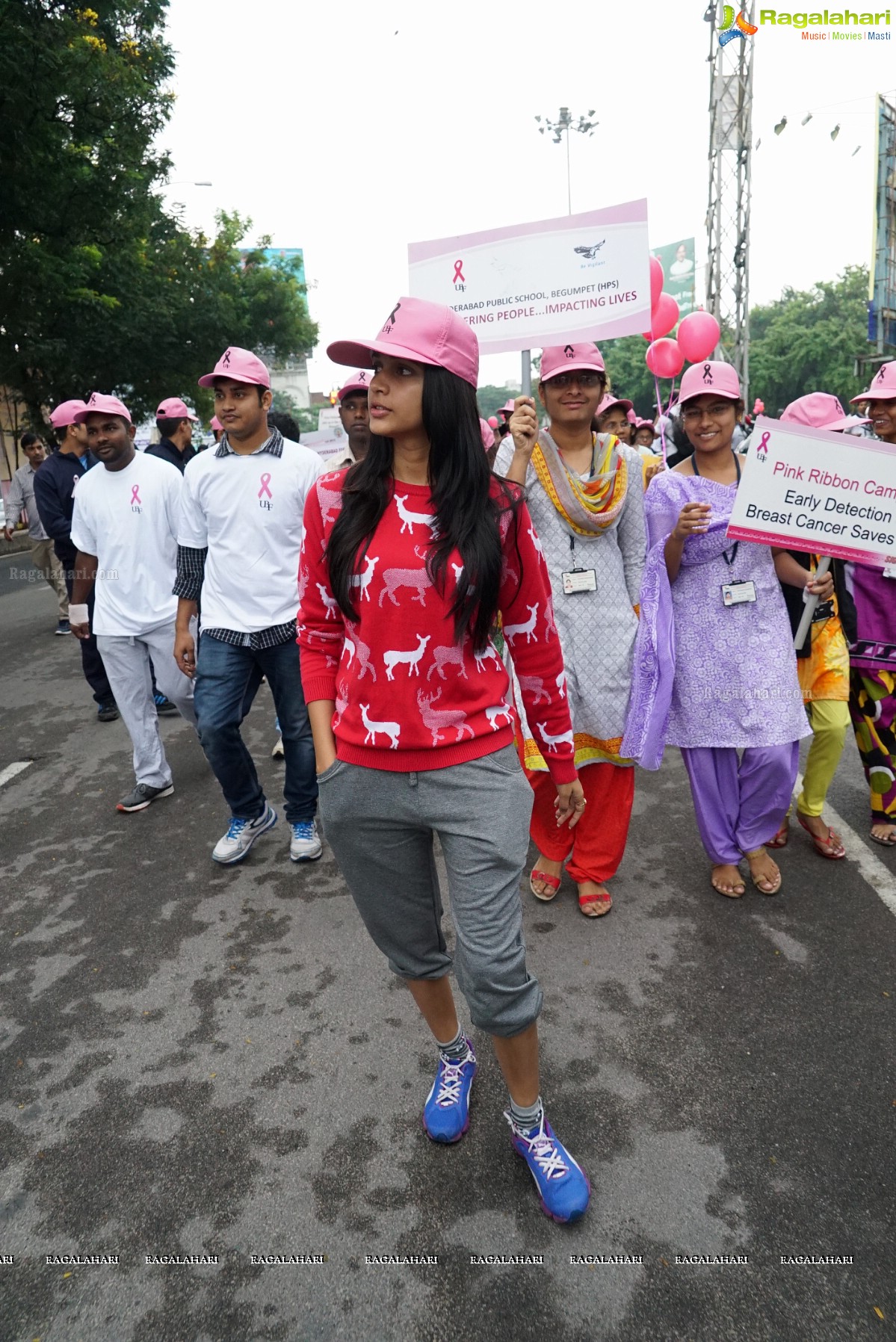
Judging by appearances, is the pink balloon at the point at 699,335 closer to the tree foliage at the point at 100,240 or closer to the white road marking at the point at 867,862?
the white road marking at the point at 867,862

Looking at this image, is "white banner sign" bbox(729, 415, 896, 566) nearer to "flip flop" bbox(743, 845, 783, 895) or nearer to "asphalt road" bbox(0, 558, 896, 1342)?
"flip flop" bbox(743, 845, 783, 895)

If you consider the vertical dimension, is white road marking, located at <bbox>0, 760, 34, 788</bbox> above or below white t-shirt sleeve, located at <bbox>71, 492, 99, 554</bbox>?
below

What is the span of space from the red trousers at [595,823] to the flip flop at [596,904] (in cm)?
7

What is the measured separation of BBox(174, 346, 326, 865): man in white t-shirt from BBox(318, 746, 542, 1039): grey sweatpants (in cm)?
170

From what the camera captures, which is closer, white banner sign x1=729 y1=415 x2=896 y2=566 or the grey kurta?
white banner sign x1=729 y1=415 x2=896 y2=566

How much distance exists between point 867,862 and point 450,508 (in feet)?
8.75

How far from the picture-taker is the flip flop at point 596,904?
3.25 m

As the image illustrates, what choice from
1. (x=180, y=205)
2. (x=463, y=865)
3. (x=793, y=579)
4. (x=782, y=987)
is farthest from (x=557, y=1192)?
(x=180, y=205)

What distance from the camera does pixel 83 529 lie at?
4426 mm

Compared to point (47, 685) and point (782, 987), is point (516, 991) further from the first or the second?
point (47, 685)

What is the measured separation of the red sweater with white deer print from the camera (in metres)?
1.79

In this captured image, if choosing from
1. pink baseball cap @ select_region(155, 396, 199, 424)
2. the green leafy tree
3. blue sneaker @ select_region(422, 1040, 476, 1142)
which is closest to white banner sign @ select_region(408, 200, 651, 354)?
blue sneaker @ select_region(422, 1040, 476, 1142)

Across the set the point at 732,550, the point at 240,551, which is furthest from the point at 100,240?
the point at 732,550

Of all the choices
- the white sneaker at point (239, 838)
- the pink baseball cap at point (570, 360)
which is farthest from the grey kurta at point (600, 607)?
the white sneaker at point (239, 838)
